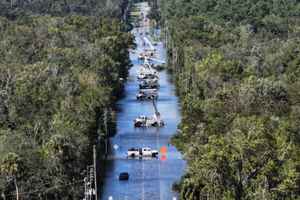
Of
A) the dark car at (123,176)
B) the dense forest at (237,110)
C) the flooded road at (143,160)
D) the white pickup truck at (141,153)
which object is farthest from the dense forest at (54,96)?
the dense forest at (237,110)

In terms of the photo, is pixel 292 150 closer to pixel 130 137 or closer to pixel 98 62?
pixel 130 137

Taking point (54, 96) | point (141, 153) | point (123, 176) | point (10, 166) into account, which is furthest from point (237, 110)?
point (10, 166)

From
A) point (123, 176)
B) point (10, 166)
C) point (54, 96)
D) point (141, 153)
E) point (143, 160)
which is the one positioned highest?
point (10, 166)

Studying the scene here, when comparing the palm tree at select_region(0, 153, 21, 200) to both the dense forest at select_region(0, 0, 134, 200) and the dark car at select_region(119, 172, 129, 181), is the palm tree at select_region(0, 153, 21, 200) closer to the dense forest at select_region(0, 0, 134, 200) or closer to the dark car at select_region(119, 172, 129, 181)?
the dense forest at select_region(0, 0, 134, 200)

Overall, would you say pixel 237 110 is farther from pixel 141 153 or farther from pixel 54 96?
pixel 54 96

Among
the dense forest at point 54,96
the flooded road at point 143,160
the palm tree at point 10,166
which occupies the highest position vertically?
the palm tree at point 10,166

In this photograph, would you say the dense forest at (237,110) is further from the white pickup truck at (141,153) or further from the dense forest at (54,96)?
the dense forest at (54,96)

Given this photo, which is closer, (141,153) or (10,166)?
(10,166)
